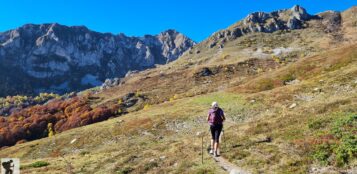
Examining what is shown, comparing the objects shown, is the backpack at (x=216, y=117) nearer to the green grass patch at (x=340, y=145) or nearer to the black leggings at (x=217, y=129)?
the black leggings at (x=217, y=129)

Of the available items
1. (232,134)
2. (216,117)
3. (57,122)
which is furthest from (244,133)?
(57,122)

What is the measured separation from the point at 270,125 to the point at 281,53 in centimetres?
17464

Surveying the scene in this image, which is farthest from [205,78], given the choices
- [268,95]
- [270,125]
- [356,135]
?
[356,135]

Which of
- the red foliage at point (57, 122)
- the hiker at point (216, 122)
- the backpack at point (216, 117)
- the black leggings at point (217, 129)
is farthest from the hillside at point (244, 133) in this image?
the backpack at point (216, 117)

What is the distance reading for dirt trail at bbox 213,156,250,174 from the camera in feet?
64.1

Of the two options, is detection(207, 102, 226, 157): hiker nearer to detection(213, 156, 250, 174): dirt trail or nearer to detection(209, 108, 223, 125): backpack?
detection(209, 108, 223, 125): backpack

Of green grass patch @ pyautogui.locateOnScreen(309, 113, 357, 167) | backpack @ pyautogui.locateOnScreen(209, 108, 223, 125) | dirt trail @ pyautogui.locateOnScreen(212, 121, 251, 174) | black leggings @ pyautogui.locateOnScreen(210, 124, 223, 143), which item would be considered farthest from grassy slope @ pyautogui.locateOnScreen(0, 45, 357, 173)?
backpack @ pyautogui.locateOnScreen(209, 108, 223, 125)

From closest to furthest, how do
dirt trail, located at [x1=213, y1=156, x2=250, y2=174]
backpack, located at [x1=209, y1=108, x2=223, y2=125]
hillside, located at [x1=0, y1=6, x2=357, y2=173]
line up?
dirt trail, located at [x1=213, y1=156, x2=250, y2=174], hillside, located at [x1=0, y1=6, x2=357, y2=173], backpack, located at [x1=209, y1=108, x2=223, y2=125]

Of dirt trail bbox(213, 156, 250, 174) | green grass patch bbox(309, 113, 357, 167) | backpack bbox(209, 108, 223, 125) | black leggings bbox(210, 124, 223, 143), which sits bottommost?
dirt trail bbox(213, 156, 250, 174)

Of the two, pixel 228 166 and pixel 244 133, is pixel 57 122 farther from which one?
pixel 228 166

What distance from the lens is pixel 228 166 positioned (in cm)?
2123

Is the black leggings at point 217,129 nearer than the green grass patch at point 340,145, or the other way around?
the green grass patch at point 340,145

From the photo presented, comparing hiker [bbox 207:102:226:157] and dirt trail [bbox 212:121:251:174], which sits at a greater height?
hiker [bbox 207:102:226:157]

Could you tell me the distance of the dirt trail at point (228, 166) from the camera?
19552 mm
